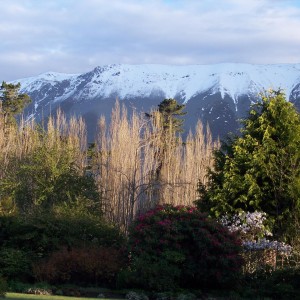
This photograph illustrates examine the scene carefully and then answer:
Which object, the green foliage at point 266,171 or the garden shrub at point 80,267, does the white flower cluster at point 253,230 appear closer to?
the green foliage at point 266,171

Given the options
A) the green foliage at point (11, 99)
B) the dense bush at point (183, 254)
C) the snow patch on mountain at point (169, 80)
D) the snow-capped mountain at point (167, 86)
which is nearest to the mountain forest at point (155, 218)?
the dense bush at point (183, 254)

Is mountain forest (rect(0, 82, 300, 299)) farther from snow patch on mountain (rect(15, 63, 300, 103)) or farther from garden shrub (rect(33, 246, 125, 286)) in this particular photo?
snow patch on mountain (rect(15, 63, 300, 103))

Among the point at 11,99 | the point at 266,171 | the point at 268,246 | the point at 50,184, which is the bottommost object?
the point at 268,246

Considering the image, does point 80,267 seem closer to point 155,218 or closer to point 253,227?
point 155,218

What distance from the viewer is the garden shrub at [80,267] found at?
16.7 m

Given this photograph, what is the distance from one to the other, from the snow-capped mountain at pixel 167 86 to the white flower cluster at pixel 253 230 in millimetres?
101444

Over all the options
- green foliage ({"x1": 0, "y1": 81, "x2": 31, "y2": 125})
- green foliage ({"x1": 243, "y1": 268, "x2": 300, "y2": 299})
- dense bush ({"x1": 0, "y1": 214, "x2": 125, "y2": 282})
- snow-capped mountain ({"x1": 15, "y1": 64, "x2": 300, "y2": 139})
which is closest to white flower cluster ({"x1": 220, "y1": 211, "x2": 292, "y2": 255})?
green foliage ({"x1": 243, "y1": 268, "x2": 300, "y2": 299})

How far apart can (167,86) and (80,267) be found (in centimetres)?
13524

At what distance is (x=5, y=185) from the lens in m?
24.0

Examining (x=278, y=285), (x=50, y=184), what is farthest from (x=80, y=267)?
(x=50, y=184)

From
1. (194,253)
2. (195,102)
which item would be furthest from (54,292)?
(195,102)

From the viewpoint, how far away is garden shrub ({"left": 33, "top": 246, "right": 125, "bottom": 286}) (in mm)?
16719

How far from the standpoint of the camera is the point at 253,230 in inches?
752

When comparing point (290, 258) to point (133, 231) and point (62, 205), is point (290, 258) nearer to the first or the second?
point (133, 231)
